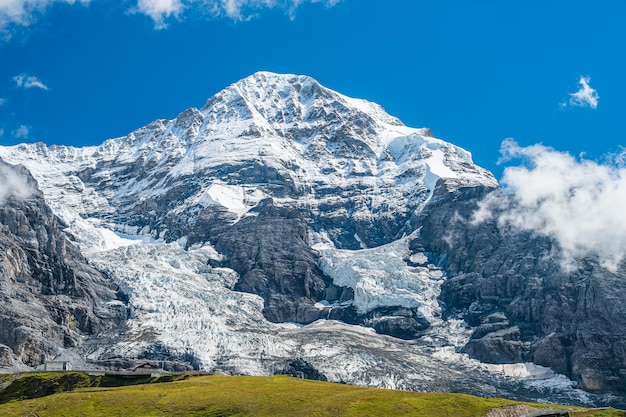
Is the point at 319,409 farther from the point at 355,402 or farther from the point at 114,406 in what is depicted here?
the point at 114,406

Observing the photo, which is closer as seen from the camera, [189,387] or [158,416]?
[158,416]

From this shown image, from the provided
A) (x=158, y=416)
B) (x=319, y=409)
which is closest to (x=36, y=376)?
(x=158, y=416)

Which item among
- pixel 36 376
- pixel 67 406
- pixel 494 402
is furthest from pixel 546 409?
pixel 36 376

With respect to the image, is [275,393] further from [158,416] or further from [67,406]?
[67,406]

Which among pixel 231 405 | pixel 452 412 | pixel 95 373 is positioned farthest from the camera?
pixel 95 373

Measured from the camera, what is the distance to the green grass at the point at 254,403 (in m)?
116

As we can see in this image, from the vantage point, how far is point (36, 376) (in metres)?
174

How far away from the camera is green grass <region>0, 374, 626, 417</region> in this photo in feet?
380

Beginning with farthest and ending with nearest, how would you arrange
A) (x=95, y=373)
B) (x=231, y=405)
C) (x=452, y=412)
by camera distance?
(x=95, y=373)
(x=231, y=405)
(x=452, y=412)

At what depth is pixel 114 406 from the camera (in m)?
124

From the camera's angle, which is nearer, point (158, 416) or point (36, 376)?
point (158, 416)

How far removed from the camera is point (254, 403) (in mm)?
123688

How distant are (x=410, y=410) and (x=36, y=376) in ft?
312

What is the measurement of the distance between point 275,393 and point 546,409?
42379 mm
